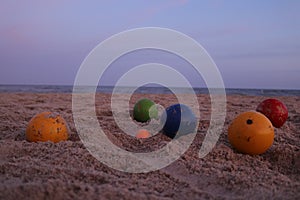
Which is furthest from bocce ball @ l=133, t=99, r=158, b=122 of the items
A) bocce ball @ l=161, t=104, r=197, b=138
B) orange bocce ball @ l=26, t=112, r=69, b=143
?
orange bocce ball @ l=26, t=112, r=69, b=143

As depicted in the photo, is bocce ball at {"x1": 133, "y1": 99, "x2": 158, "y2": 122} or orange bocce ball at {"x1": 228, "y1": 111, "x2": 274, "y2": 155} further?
bocce ball at {"x1": 133, "y1": 99, "x2": 158, "y2": 122}

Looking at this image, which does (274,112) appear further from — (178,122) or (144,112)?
(144,112)

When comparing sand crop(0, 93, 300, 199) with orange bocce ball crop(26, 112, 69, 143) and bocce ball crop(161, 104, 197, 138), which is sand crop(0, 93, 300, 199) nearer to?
orange bocce ball crop(26, 112, 69, 143)

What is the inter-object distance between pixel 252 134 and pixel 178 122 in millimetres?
981

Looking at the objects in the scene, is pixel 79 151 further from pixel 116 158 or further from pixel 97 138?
pixel 97 138

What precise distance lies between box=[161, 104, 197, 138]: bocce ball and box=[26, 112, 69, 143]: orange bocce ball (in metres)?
1.21

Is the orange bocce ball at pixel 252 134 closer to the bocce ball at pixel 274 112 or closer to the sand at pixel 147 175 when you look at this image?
the sand at pixel 147 175

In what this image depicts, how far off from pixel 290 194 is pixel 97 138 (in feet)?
6.42

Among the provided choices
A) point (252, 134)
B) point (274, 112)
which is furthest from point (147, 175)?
point (274, 112)

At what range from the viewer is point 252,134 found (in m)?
2.98

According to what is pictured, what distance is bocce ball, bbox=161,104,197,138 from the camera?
374cm

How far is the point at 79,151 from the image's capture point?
2797 millimetres

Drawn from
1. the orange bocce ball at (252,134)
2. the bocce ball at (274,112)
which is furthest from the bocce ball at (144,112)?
the orange bocce ball at (252,134)

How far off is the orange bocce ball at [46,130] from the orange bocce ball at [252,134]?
68.9 inches
